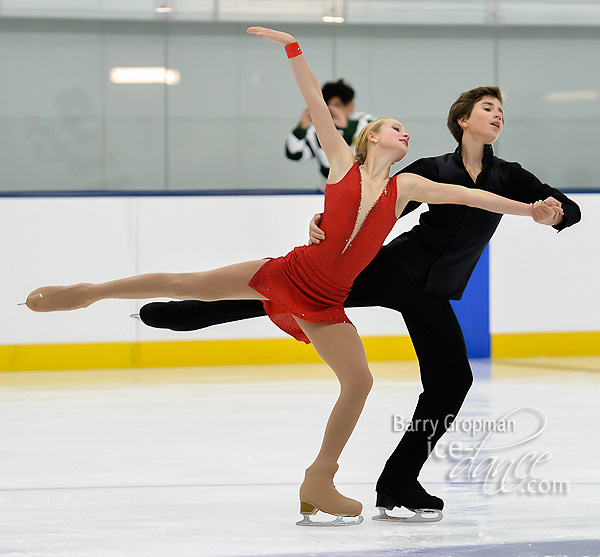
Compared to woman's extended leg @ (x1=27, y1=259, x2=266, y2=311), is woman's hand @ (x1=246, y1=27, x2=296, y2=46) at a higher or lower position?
higher

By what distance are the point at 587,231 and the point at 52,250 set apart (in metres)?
3.57

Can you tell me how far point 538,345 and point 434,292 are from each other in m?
4.40

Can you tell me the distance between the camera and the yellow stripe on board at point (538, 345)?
23.1ft

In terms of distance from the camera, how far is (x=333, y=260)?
271 cm

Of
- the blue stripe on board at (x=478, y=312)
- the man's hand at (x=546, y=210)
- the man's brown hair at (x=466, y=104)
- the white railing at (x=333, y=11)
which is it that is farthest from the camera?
the white railing at (x=333, y=11)

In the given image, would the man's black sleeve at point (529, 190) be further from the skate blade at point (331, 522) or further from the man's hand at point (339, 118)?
the man's hand at point (339, 118)

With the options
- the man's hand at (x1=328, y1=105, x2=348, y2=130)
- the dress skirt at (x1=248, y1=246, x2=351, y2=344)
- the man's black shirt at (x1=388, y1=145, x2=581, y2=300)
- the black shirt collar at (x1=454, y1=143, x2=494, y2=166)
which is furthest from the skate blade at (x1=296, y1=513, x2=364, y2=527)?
the man's hand at (x1=328, y1=105, x2=348, y2=130)

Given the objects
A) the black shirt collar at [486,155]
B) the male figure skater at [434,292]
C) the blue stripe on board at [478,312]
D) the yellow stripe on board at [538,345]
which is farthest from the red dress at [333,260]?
the yellow stripe on board at [538,345]

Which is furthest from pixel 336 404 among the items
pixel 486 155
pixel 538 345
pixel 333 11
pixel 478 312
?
pixel 333 11

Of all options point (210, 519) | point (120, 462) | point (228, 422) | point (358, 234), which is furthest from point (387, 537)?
point (228, 422)

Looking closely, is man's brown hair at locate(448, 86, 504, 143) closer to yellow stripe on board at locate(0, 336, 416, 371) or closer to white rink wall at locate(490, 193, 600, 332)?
yellow stripe on board at locate(0, 336, 416, 371)

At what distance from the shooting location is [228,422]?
4.53 m

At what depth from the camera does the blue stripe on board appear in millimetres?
6977

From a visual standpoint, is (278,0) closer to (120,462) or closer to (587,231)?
(587,231)
